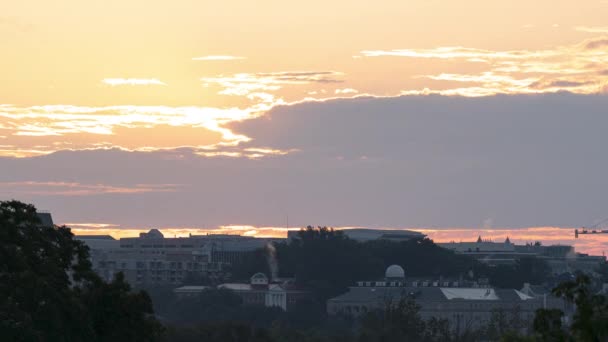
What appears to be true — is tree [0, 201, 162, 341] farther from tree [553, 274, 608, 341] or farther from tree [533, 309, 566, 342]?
tree [553, 274, 608, 341]

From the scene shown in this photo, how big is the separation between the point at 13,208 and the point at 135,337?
974 cm

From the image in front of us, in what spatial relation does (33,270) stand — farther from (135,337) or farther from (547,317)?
(547,317)

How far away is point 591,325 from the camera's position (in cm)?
6688

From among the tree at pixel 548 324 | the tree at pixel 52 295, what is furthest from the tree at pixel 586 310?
the tree at pixel 52 295

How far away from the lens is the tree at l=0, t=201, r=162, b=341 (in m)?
98.1

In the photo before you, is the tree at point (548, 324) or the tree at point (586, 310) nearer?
the tree at point (586, 310)

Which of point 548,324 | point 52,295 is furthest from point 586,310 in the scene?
point 52,295

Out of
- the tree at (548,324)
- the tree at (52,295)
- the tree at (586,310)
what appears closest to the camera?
the tree at (586,310)

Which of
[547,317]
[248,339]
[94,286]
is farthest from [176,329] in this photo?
[547,317]

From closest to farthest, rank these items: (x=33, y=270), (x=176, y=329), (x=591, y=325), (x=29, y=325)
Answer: (x=591, y=325) < (x=29, y=325) < (x=33, y=270) < (x=176, y=329)

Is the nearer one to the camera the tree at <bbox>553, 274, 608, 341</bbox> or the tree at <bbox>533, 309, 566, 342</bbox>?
the tree at <bbox>553, 274, 608, 341</bbox>

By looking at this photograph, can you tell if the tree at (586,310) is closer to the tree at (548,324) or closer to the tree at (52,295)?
the tree at (548,324)

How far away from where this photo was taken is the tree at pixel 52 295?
98125 millimetres

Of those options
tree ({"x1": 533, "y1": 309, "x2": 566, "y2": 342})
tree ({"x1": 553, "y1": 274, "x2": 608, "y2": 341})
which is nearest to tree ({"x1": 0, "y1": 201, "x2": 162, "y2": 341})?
tree ({"x1": 533, "y1": 309, "x2": 566, "y2": 342})
